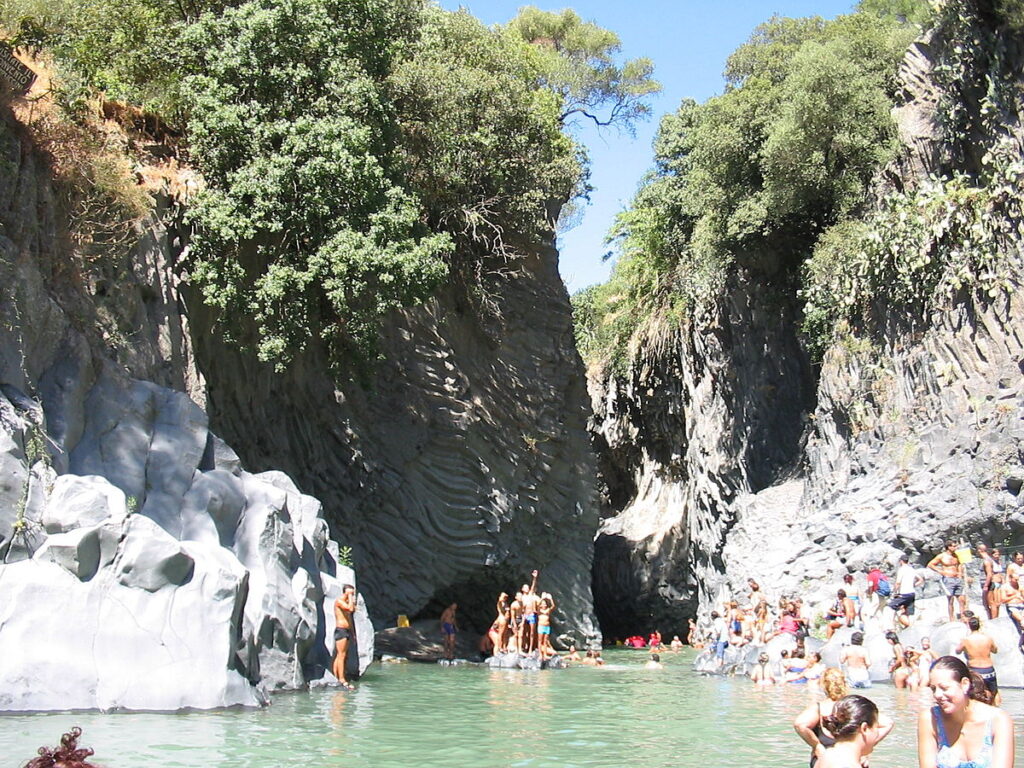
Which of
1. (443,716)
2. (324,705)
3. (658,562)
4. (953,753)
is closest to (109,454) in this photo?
(324,705)

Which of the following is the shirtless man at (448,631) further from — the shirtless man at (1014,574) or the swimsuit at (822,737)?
the swimsuit at (822,737)

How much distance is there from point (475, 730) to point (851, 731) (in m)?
5.50

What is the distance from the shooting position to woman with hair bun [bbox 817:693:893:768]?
541 centimetres

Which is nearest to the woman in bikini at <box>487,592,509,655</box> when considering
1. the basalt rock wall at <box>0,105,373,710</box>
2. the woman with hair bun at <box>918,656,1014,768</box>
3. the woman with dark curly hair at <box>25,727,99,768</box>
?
the basalt rock wall at <box>0,105,373,710</box>

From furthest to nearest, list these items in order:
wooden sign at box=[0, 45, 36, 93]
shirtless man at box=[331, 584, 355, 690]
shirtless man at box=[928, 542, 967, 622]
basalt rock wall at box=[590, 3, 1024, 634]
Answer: basalt rock wall at box=[590, 3, 1024, 634]
shirtless man at box=[928, 542, 967, 622]
wooden sign at box=[0, 45, 36, 93]
shirtless man at box=[331, 584, 355, 690]

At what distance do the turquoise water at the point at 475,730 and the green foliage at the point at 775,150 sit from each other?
12.8 meters

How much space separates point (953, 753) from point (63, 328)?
11.8 metres

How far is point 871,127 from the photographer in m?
23.5

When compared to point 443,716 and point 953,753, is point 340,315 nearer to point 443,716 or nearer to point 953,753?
point 443,716

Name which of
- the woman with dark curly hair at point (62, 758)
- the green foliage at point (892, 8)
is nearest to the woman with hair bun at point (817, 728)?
the woman with dark curly hair at point (62, 758)

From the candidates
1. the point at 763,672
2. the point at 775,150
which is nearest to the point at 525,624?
the point at 763,672

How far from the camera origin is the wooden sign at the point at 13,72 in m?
14.8

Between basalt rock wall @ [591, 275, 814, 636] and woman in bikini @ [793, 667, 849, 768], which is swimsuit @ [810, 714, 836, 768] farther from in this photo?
basalt rock wall @ [591, 275, 814, 636]

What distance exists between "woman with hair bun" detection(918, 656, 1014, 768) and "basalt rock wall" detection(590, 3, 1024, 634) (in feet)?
47.9
